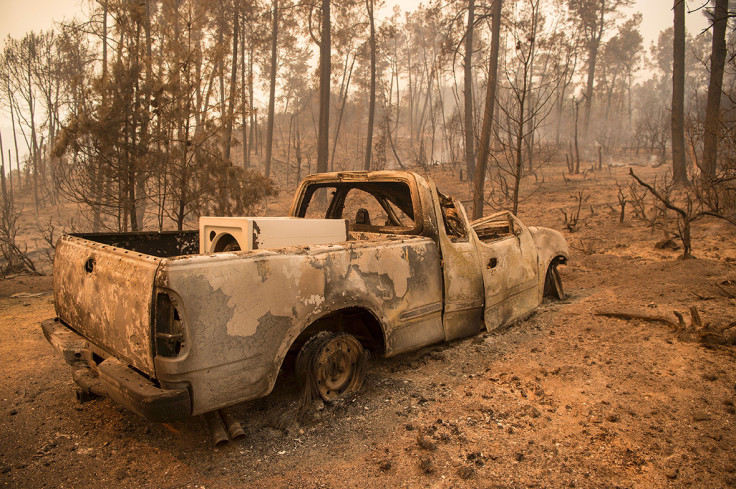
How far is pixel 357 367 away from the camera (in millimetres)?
3324

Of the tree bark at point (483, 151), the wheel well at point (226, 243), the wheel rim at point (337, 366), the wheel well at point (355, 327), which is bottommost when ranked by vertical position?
the wheel rim at point (337, 366)

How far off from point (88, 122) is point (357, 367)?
23.7 feet

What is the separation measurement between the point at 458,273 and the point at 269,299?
1816 mm

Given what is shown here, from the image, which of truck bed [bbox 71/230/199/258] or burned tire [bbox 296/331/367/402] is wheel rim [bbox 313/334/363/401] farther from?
truck bed [bbox 71/230/199/258]

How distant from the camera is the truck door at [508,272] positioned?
418cm

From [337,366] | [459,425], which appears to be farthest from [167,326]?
[459,425]

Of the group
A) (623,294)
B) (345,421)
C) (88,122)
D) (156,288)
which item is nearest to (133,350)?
(156,288)

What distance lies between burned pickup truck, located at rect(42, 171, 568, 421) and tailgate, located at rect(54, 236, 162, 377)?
0.04ft

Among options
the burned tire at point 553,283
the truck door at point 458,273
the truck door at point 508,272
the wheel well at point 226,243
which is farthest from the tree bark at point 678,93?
the wheel well at point 226,243

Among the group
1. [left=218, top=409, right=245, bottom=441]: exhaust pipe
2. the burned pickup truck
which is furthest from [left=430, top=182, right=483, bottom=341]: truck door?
[left=218, top=409, right=245, bottom=441]: exhaust pipe

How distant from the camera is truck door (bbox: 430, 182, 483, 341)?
12.3ft

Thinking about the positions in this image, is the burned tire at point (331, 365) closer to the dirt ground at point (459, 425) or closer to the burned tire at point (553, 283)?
the dirt ground at point (459, 425)

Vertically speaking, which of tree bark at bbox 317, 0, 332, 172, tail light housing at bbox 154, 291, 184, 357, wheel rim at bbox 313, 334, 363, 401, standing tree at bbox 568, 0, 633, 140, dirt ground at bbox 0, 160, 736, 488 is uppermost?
standing tree at bbox 568, 0, 633, 140

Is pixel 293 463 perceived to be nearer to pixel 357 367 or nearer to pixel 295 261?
pixel 357 367
